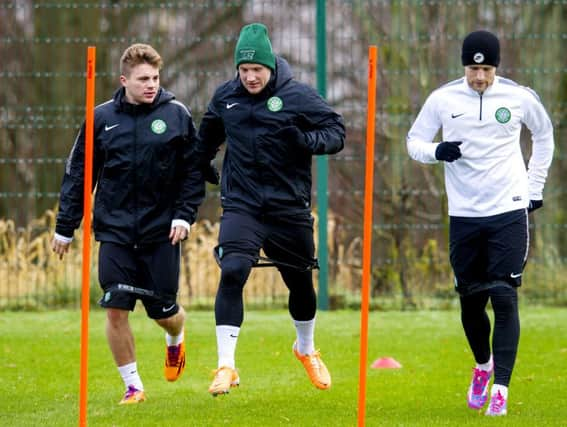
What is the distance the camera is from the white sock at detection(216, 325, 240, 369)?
7.23 meters

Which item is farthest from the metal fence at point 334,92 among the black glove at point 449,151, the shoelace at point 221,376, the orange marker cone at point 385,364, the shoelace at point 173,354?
the shoelace at point 221,376

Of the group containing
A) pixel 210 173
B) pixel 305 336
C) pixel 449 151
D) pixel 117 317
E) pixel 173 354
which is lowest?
pixel 173 354

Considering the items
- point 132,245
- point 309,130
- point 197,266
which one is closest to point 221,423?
point 132,245

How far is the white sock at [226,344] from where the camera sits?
23.7ft

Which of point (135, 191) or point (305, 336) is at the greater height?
point (135, 191)

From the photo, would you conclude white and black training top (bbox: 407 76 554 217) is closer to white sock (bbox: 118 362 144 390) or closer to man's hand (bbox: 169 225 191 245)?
man's hand (bbox: 169 225 191 245)

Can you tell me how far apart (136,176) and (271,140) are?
2.81 ft

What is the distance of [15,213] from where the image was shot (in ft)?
42.4

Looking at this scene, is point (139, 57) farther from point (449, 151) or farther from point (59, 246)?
point (449, 151)

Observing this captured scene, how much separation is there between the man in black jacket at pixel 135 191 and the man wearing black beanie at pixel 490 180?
1.43m

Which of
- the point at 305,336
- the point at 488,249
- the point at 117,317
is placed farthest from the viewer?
the point at 305,336

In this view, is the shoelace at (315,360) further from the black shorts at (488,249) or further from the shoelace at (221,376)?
the shoelace at (221,376)

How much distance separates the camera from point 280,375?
936cm

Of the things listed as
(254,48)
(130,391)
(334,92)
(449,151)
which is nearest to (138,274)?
(130,391)
